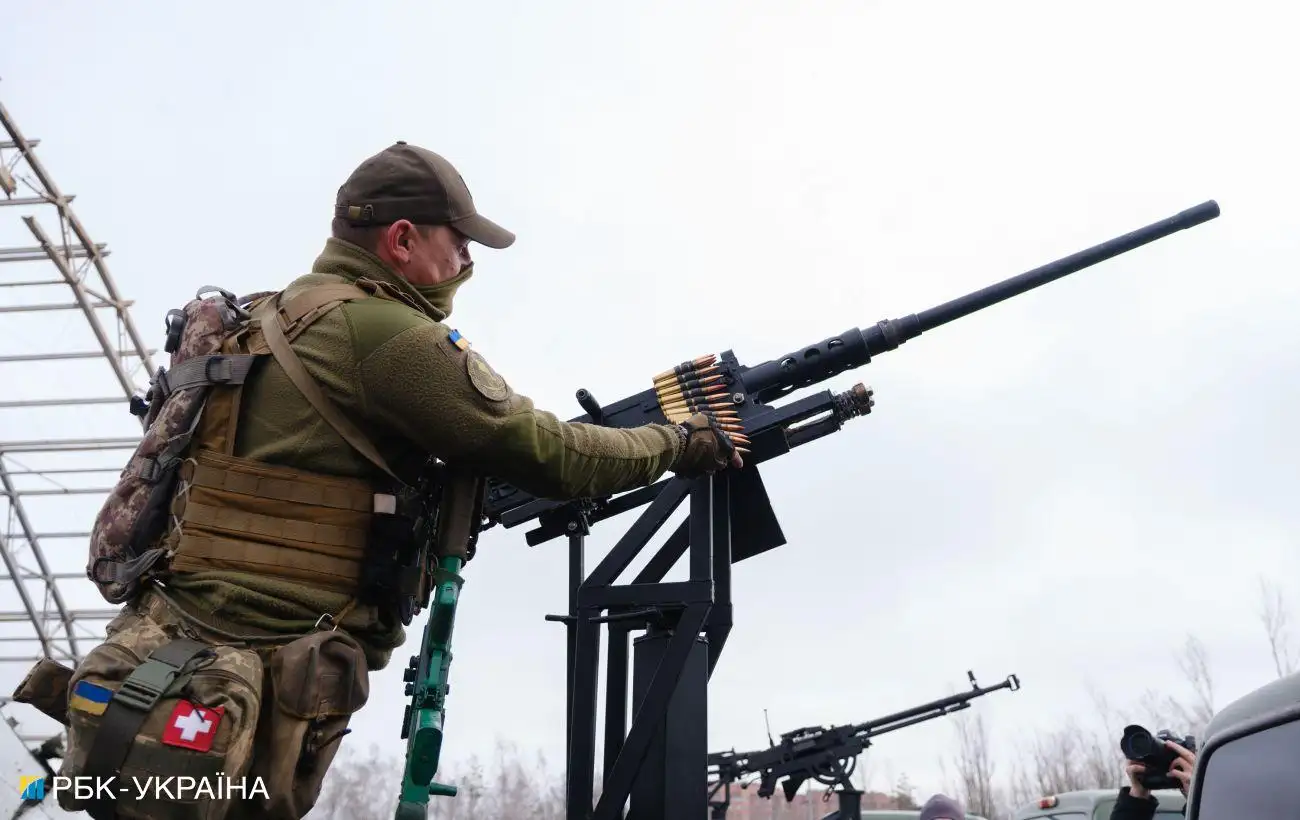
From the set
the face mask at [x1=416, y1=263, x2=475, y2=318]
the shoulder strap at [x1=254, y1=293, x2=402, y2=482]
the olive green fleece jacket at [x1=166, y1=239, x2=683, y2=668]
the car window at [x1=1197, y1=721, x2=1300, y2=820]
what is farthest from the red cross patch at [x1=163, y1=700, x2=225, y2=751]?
the car window at [x1=1197, y1=721, x2=1300, y2=820]

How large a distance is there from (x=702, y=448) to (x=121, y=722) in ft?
7.23

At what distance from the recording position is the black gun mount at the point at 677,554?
14.9ft

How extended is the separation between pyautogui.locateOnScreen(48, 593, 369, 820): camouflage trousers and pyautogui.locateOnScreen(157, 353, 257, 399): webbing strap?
577mm

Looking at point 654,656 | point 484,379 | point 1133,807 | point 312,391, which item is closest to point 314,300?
point 312,391

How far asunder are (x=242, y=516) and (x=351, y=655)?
46 centimetres

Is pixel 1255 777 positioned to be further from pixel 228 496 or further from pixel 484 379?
pixel 228 496

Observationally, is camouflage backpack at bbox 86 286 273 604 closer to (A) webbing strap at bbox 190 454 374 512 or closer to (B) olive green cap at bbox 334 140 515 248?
(A) webbing strap at bbox 190 454 374 512

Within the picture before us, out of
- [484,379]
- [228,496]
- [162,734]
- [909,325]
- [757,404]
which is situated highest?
[909,325]

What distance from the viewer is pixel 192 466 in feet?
9.94

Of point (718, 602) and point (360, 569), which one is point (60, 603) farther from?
point (360, 569)

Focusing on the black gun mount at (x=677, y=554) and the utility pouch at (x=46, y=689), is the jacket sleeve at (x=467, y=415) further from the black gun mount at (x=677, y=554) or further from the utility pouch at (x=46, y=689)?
the black gun mount at (x=677, y=554)

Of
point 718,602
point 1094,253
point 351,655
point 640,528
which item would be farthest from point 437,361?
point 1094,253

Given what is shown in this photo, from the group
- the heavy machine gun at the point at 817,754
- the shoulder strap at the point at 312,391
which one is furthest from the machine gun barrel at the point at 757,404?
the heavy machine gun at the point at 817,754

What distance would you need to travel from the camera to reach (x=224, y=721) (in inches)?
104
